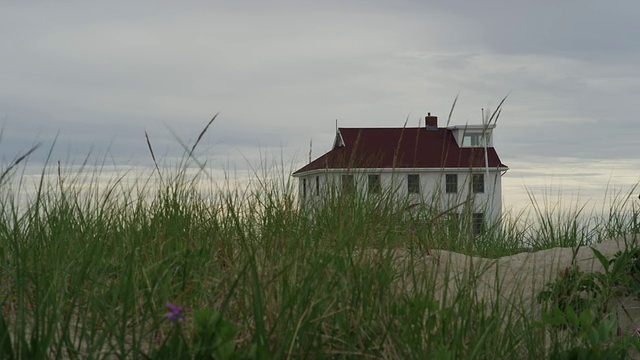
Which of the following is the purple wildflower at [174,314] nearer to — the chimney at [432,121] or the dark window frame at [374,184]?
the dark window frame at [374,184]

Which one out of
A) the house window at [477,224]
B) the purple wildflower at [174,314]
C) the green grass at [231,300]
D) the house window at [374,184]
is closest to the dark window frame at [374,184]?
the house window at [374,184]

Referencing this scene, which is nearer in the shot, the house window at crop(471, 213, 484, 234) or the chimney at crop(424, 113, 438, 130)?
the house window at crop(471, 213, 484, 234)

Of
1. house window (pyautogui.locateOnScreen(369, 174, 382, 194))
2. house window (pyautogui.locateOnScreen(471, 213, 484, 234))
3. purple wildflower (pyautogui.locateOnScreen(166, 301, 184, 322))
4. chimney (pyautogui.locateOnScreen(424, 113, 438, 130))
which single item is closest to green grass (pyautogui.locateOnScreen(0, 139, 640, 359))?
purple wildflower (pyautogui.locateOnScreen(166, 301, 184, 322))

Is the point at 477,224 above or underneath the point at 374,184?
underneath

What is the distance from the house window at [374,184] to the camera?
6773 mm

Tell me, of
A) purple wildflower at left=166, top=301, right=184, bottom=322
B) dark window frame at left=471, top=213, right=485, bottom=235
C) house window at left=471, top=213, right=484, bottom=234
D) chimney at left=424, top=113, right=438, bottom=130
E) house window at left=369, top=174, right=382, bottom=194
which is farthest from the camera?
chimney at left=424, top=113, right=438, bottom=130

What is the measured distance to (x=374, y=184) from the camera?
687 cm

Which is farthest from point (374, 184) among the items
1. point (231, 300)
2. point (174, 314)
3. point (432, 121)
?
point (432, 121)

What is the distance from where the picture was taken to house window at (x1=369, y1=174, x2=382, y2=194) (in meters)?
6.77

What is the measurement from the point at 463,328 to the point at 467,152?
33679mm

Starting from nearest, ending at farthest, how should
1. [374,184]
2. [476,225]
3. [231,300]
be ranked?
1. [231,300]
2. [476,225]
3. [374,184]

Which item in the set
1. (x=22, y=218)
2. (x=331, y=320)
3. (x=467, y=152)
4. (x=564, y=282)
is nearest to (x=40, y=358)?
(x=331, y=320)

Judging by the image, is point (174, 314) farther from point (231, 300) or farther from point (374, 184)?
point (374, 184)

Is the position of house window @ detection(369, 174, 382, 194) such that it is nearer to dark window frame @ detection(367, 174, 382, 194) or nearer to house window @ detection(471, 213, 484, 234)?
dark window frame @ detection(367, 174, 382, 194)
